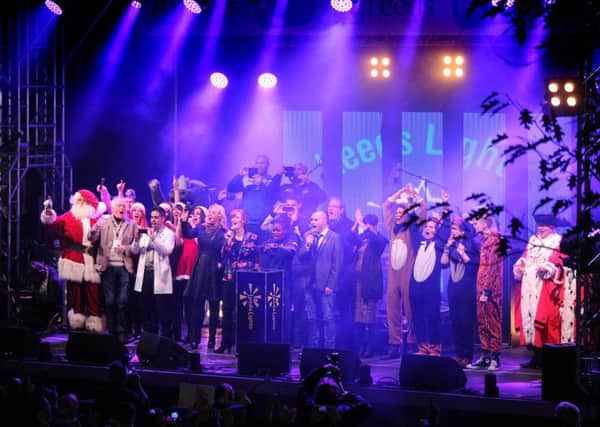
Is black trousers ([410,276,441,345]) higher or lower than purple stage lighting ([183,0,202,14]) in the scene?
lower

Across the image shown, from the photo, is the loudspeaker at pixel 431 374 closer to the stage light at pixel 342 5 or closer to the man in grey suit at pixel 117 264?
the man in grey suit at pixel 117 264

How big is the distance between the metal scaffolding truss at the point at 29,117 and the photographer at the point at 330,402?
6791 millimetres

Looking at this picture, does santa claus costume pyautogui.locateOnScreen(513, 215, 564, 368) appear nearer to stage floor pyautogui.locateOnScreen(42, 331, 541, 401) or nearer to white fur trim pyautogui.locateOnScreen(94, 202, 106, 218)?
stage floor pyautogui.locateOnScreen(42, 331, 541, 401)

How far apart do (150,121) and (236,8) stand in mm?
2444

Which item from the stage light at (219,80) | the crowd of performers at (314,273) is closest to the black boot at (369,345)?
the crowd of performers at (314,273)

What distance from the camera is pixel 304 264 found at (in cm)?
1187

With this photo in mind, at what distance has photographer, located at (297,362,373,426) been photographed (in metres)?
7.07

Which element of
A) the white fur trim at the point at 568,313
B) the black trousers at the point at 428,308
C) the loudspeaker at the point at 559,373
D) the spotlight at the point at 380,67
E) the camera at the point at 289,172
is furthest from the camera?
the spotlight at the point at 380,67

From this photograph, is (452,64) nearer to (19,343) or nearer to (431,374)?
(431,374)

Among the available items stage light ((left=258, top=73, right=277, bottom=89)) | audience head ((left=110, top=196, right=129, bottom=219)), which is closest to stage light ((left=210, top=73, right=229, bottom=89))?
stage light ((left=258, top=73, right=277, bottom=89))

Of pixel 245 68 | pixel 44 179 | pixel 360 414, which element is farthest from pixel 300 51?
pixel 360 414

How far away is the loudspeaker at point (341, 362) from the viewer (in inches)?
395

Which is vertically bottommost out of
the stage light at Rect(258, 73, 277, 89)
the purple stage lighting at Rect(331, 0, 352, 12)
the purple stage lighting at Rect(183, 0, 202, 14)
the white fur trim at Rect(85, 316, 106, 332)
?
the white fur trim at Rect(85, 316, 106, 332)

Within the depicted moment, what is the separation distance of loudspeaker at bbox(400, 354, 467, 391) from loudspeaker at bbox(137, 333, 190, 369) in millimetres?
2616
